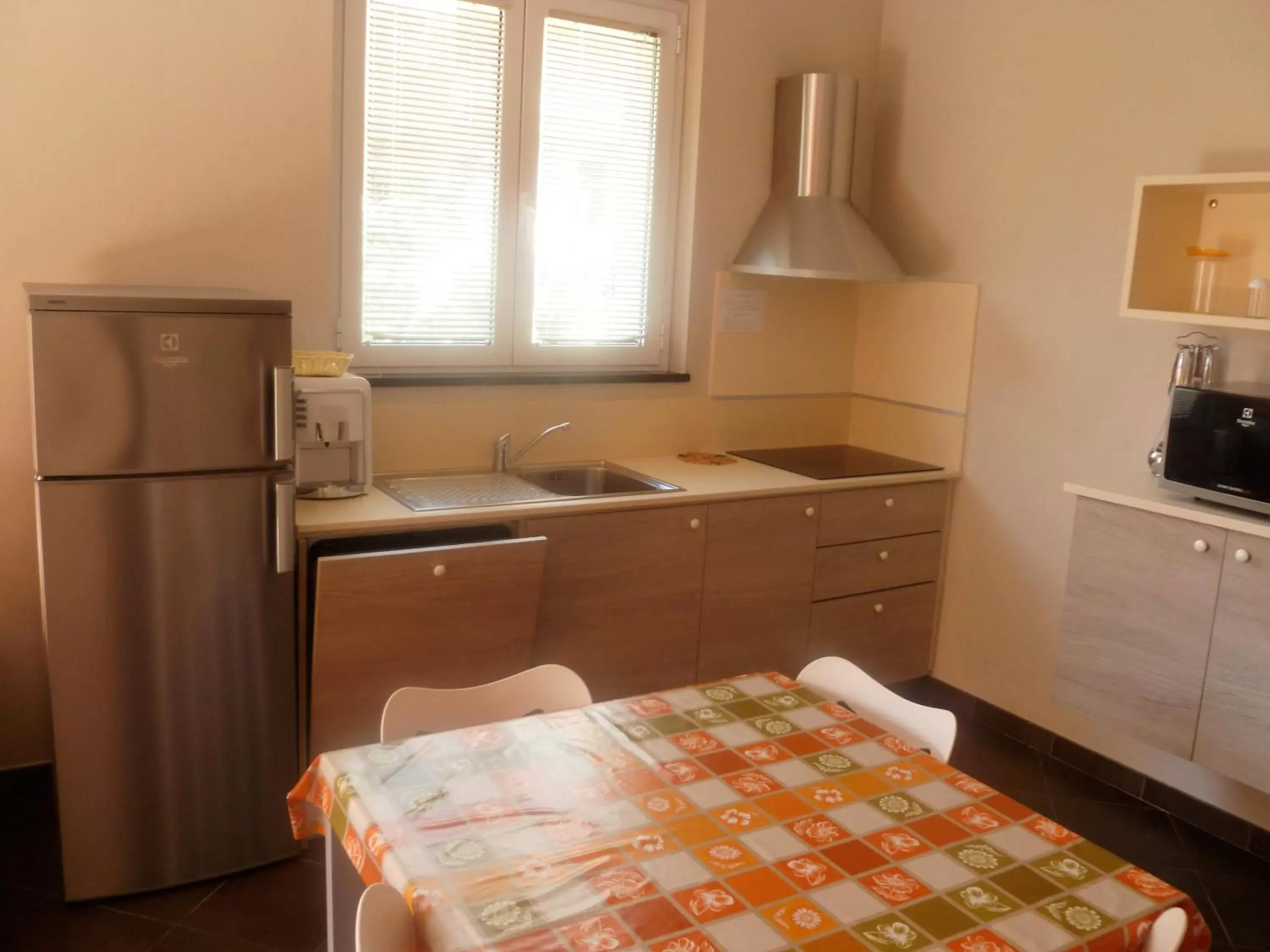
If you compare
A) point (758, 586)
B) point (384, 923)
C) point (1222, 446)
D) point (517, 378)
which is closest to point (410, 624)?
point (517, 378)

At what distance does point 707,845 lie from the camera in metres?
1.42

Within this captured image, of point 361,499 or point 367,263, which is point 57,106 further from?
point 361,499

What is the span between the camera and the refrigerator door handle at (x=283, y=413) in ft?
7.59

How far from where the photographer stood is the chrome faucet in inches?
129

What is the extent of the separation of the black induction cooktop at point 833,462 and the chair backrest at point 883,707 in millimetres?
1353

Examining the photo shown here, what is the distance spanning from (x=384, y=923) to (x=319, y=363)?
1.81 m

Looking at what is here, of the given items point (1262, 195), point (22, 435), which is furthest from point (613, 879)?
point (1262, 195)

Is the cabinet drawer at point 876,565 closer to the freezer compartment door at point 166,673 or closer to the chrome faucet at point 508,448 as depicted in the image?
the chrome faucet at point 508,448

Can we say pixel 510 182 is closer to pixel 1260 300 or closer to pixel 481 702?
pixel 481 702

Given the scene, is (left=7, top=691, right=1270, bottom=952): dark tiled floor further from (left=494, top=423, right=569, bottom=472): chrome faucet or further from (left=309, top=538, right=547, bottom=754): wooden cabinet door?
(left=494, top=423, right=569, bottom=472): chrome faucet

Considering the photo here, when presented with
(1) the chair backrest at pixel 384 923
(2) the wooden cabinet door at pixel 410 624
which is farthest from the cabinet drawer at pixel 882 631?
(1) the chair backrest at pixel 384 923

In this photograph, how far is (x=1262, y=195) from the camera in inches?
109

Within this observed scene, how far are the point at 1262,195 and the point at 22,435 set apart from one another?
318 centimetres

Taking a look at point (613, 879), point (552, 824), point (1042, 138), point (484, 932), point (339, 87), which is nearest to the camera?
point (484, 932)
